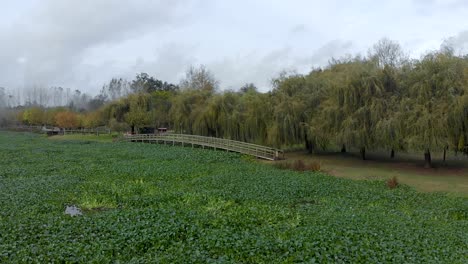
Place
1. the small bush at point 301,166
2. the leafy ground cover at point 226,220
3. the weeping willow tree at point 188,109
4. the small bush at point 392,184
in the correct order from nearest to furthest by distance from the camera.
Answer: the leafy ground cover at point 226,220 < the small bush at point 392,184 < the small bush at point 301,166 < the weeping willow tree at point 188,109

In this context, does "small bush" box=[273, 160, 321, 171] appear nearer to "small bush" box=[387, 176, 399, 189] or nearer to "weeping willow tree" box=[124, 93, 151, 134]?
"small bush" box=[387, 176, 399, 189]

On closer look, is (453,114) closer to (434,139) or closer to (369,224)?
(434,139)

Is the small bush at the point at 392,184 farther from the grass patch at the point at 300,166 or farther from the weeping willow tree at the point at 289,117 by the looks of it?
the weeping willow tree at the point at 289,117

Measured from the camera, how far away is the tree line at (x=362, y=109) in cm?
2147

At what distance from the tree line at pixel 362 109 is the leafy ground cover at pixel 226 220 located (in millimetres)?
5917

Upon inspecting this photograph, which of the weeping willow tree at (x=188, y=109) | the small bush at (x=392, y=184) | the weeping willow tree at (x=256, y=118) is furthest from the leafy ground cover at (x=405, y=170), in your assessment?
the weeping willow tree at (x=188, y=109)

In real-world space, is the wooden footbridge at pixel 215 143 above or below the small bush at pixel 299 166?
above

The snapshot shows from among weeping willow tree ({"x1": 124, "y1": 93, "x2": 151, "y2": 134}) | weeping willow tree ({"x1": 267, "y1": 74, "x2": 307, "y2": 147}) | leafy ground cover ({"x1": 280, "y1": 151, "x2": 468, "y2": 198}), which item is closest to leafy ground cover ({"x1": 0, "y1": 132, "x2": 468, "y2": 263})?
leafy ground cover ({"x1": 280, "y1": 151, "x2": 468, "y2": 198})

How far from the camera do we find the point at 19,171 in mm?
21438

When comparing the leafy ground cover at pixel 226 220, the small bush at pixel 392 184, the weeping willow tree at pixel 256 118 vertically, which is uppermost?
the weeping willow tree at pixel 256 118

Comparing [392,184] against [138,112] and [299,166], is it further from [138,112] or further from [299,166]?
[138,112]

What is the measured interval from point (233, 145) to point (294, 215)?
21.5 meters

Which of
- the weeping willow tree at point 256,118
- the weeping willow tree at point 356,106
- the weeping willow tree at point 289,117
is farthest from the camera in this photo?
the weeping willow tree at point 256,118

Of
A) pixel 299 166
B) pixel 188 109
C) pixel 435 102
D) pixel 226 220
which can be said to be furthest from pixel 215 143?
pixel 226 220
